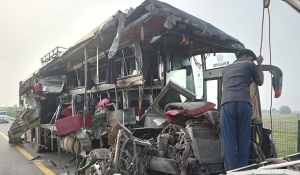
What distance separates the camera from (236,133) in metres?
3.21

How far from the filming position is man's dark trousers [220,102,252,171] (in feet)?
10.3

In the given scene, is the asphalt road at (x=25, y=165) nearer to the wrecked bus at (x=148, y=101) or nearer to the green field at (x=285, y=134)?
the wrecked bus at (x=148, y=101)

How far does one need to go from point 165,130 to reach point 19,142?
29.8 feet

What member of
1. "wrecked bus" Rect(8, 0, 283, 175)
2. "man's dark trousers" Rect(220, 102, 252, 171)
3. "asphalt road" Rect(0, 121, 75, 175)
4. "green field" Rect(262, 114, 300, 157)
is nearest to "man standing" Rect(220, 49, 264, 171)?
"man's dark trousers" Rect(220, 102, 252, 171)

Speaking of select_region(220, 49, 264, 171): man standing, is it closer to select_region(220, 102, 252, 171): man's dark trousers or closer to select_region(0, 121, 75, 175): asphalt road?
select_region(220, 102, 252, 171): man's dark trousers

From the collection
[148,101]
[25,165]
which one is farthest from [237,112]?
[25,165]

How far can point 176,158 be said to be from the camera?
12.1 feet

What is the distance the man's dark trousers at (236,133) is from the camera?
313cm

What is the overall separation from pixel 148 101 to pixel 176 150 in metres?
3.12

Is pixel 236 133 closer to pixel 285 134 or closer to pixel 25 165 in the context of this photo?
pixel 285 134

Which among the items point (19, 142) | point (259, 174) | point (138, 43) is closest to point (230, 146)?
point (259, 174)

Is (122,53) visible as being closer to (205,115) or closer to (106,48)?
(106,48)

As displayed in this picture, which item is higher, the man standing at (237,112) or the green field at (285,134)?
the man standing at (237,112)

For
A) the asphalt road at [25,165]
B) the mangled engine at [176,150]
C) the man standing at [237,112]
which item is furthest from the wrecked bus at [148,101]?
the asphalt road at [25,165]
